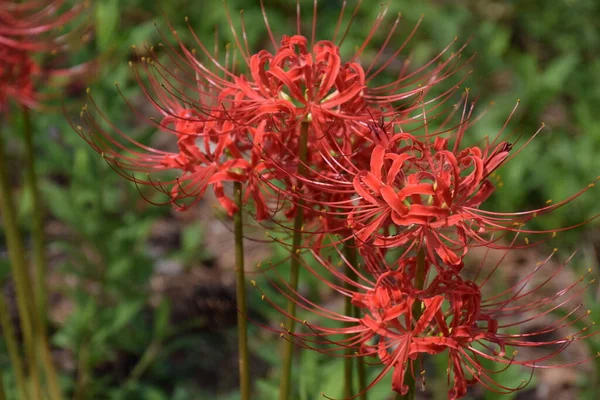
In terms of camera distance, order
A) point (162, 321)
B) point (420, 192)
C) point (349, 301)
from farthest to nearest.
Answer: point (162, 321)
point (349, 301)
point (420, 192)

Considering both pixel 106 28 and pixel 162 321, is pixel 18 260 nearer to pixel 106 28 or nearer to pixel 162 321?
pixel 162 321

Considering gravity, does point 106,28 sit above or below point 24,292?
above

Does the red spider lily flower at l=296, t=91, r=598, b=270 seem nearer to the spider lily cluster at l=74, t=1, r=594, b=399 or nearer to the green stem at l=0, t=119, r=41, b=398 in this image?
the spider lily cluster at l=74, t=1, r=594, b=399

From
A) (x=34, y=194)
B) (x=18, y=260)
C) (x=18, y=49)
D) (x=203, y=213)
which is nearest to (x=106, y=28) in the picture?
(x=18, y=49)

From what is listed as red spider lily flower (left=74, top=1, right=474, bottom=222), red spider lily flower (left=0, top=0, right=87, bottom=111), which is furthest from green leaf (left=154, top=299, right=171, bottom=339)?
red spider lily flower (left=74, top=1, right=474, bottom=222)

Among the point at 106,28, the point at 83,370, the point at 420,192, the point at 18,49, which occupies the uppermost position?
the point at 106,28

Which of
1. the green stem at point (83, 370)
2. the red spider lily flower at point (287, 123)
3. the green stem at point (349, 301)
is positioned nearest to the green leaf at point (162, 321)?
the green stem at point (83, 370)
